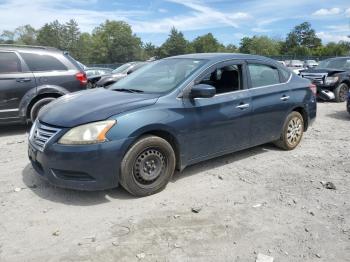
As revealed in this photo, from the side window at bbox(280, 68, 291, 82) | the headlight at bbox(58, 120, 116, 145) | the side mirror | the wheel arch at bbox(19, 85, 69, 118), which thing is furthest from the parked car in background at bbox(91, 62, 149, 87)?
the headlight at bbox(58, 120, 116, 145)

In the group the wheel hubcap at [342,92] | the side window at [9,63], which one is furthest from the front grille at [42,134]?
the wheel hubcap at [342,92]

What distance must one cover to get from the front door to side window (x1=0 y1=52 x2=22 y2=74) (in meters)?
4.51

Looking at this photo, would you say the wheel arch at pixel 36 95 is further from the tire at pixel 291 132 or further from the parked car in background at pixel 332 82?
the parked car in background at pixel 332 82

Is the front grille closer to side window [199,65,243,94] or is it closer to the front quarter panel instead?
the front quarter panel

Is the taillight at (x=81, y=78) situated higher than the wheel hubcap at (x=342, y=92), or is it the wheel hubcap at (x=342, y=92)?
the taillight at (x=81, y=78)

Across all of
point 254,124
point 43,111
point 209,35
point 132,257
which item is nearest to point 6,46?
point 43,111

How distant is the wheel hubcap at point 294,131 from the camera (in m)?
6.35

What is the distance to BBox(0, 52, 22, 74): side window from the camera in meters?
7.61

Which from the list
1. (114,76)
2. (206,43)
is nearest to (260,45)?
(206,43)

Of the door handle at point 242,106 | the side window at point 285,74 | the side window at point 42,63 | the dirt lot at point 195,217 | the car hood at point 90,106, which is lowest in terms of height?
the dirt lot at point 195,217

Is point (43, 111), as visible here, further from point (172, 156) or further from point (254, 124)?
point (254, 124)

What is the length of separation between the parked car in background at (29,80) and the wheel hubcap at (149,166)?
4219 mm

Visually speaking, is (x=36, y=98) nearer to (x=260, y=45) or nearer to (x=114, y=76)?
(x=114, y=76)

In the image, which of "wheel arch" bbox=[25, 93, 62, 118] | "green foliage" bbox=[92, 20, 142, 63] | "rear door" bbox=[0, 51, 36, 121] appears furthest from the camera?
"green foliage" bbox=[92, 20, 142, 63]
